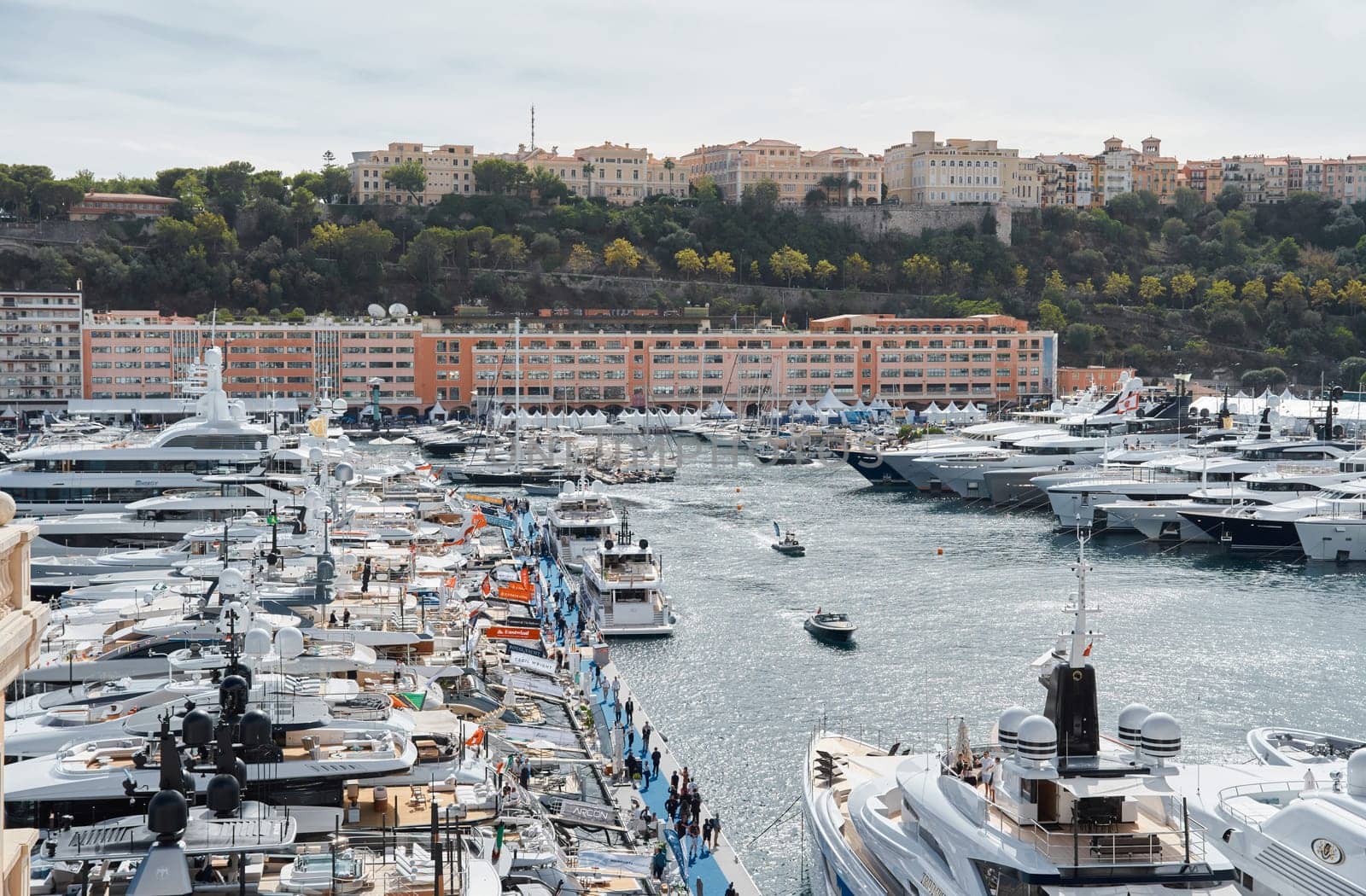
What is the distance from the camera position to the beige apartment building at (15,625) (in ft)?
13.7

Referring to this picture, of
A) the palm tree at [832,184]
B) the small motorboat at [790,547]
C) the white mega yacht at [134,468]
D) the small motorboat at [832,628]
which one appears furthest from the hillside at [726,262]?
the small motorboat at [832,628]

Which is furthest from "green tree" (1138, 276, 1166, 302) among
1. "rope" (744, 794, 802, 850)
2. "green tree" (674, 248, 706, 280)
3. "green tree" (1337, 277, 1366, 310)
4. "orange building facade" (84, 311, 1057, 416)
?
"rope" (744, 794, 802, 850)

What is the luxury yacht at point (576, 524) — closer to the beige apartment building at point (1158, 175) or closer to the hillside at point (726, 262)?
the hillside at point (726, 262)

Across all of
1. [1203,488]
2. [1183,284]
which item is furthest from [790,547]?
[1183,284]

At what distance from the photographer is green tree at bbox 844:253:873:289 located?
101375 millimetres

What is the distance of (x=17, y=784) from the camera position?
39.1 ft

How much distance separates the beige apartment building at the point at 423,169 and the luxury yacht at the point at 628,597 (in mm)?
79716

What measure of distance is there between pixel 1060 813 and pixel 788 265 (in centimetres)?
8982

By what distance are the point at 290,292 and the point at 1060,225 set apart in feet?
176

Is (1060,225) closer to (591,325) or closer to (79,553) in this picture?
(591,325)

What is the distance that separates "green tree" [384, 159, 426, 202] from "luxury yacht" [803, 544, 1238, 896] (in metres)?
95.5

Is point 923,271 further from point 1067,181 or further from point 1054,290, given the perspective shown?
point 1067,181

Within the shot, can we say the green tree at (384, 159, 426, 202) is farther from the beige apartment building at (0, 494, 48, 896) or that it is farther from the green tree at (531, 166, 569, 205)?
the beige apartment building at (0, 494, 48, 896)

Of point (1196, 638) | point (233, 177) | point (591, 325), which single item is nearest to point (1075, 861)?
point (1196, 638)
